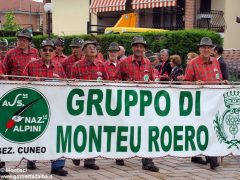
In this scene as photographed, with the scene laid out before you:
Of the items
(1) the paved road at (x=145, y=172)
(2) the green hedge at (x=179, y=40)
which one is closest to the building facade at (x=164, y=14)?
(2) the green hedge at (x=179, y=40)

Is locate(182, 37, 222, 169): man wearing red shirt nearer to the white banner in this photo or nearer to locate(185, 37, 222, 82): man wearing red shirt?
locate(185, 37, 222, 82): man wearing red shirt

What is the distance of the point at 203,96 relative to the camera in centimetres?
878

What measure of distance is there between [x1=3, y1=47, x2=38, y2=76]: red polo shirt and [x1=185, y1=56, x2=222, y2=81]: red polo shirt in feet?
9.00

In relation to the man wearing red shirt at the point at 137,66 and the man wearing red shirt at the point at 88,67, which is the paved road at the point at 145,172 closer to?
the man wearing red shirt at the point at 88,67

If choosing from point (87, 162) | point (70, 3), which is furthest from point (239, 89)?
point (70, 3)

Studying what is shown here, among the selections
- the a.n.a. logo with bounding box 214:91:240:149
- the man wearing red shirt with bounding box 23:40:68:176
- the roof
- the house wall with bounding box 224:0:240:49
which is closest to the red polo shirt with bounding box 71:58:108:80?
the man wearing red shirt with bounding box 23:40:68:176

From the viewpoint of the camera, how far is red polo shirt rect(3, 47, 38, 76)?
9.26m

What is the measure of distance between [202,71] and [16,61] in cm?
320

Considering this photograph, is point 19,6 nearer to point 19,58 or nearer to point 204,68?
point 19,58

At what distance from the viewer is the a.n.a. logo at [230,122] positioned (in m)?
8.89

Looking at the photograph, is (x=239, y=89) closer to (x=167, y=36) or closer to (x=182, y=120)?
(x=182, y=120)

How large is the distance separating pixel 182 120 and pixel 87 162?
165 cm

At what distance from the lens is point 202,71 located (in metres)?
9.43

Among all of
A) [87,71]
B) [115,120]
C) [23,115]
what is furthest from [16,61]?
[115,120]
